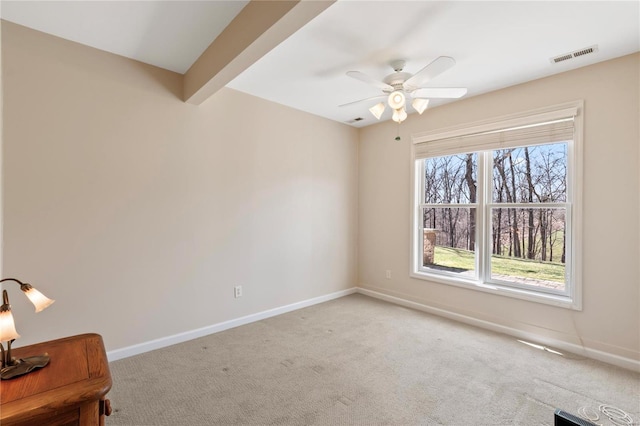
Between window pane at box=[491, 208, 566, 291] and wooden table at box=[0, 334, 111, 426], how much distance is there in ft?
12.0

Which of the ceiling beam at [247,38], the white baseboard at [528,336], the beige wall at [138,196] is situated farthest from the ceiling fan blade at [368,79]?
the white baseboard at [528,336]

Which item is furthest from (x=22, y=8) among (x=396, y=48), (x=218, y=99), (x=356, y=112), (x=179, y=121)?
(x=356, y=112)

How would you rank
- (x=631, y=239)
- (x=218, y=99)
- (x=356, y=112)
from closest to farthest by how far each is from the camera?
(x=631, y=239) < (x=218, y=99) < (x=356, y=112)

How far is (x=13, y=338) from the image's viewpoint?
1092 mm

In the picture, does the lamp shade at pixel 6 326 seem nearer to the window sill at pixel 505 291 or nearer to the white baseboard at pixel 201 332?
the white baseboard at pixel 201 332

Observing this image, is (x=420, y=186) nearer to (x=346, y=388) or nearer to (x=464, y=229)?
(x=464, y=229)

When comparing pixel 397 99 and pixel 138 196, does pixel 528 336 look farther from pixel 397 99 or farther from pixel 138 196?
pixel 138 196

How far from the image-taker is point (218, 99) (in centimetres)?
320

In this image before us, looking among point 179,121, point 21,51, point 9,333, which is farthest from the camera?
point 179,121

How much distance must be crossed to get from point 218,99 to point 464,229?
3.25 metres

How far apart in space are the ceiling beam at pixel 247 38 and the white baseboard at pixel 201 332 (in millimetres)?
2312

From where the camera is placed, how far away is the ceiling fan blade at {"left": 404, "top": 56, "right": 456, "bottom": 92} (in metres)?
2.12

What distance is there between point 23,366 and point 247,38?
6.59ft

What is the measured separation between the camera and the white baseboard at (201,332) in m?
2.63
